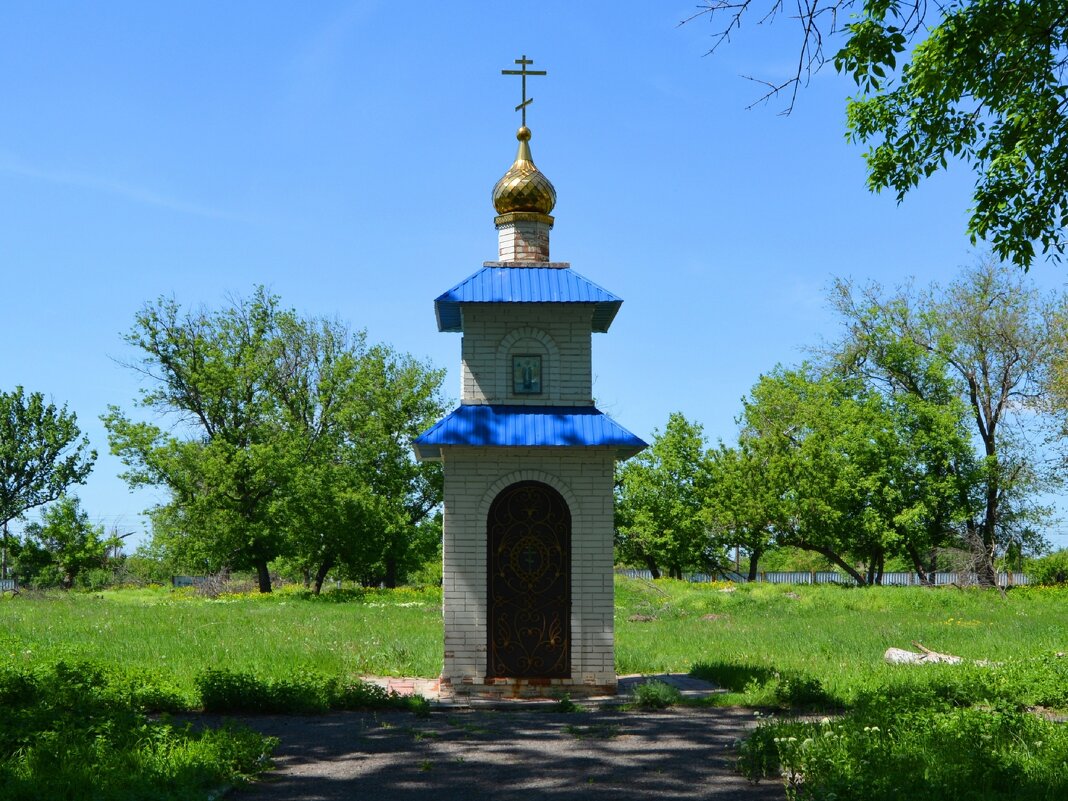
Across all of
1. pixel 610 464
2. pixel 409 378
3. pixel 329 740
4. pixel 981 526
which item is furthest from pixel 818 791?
pixel 981 526

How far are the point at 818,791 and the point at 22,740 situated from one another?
5.96 m

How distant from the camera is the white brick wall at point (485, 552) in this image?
12.7 metres

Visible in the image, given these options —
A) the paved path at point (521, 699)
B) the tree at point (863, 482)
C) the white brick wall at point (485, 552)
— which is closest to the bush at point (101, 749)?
the paved path at point (521, 699)

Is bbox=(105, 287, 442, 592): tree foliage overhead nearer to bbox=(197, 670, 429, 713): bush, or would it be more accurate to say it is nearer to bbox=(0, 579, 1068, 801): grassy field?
bbox=(0, 579, 1068, 801): grassy field

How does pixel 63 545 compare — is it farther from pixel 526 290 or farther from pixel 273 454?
pixel 526 290

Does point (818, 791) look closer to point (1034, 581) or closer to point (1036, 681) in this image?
point (1036, 681)

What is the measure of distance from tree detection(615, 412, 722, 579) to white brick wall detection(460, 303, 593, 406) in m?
32.1

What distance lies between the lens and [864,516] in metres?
39.6

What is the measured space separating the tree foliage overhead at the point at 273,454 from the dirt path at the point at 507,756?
25.5 meters

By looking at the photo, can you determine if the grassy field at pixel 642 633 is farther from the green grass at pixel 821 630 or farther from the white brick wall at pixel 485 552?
the white brick wall at pixel 485 552

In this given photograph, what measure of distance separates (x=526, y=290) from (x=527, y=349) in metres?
0.76

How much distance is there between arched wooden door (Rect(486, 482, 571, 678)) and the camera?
12789mm

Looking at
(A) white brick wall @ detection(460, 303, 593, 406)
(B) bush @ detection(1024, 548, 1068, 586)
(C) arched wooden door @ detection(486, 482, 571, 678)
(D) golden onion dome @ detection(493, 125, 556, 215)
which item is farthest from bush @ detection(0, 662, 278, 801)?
(B) bush @ detection(1024, 548, 1068, 586)

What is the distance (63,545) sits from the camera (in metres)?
45.9
